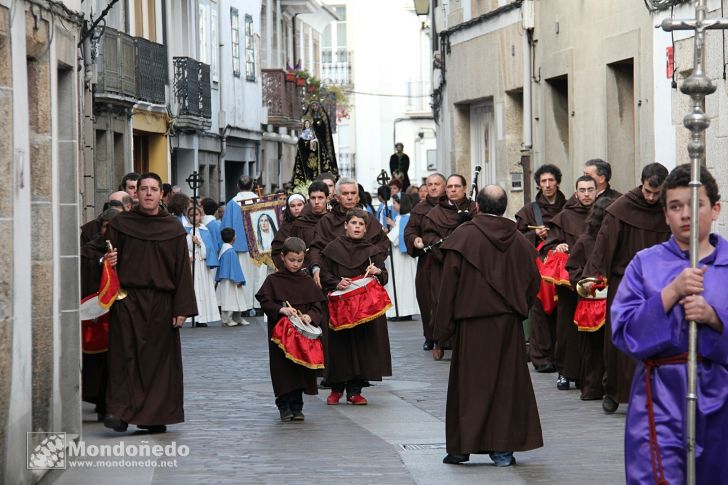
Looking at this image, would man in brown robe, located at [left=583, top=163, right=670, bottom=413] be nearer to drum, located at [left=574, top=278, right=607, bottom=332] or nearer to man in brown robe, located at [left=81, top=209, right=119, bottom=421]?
drum, located at [left=574, top=278, right=607, bottom=332]

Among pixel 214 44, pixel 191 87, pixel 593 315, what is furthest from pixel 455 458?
pixel 214 44

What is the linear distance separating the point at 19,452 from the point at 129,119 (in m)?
21.7

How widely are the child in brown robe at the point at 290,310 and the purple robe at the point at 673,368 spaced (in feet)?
20.3

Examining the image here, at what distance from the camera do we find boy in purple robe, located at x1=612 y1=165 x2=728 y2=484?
6.52 meters

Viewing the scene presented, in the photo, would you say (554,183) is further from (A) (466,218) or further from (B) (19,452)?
(B) (19,452)

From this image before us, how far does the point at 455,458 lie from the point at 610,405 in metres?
2.88

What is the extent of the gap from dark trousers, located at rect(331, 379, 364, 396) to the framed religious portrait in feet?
33.7

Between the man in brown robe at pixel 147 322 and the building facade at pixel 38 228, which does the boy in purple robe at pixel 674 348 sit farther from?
the man in brown robe at pixel 147 322

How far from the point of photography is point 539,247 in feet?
51.9

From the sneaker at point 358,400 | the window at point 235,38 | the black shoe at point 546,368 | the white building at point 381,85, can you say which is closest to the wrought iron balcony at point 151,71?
the window at point 235,38

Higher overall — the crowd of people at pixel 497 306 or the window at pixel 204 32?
the window at pixel 204 32

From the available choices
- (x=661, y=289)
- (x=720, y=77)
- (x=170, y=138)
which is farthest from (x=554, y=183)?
(x=170, y=138)

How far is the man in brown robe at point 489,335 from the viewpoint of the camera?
34.2 ft

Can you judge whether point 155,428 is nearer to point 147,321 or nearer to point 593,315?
point 147,321
